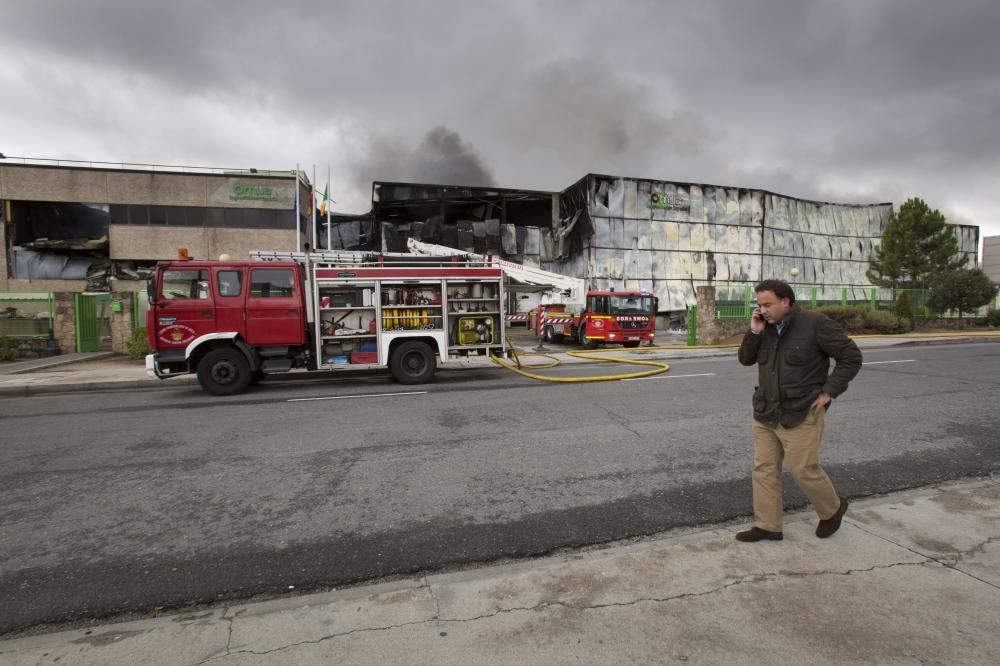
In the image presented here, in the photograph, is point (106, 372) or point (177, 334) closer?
point (177, 334)

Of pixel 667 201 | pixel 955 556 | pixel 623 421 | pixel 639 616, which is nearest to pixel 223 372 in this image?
pixel 623 421

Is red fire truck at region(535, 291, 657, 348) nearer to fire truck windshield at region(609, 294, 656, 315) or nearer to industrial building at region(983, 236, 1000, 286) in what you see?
fire truck windshield at region(609, 294, 656, 315)

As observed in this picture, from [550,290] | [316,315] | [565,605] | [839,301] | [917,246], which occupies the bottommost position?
[565,605]

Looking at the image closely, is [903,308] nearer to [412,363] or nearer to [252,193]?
[412,363]

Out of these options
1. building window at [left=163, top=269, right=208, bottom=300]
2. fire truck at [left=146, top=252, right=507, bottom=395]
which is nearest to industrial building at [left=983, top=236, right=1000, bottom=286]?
fire truck at [left=146, top=252, right=507, bottom=395]

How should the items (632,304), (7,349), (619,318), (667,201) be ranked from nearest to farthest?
1. (7,349)
2. (619,318)
3. (632,304)
4. (667,201)

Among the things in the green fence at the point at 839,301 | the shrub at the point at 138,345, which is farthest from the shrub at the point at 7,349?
the green fence at the point at 839,301

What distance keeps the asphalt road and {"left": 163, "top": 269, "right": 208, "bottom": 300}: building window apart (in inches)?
78.4

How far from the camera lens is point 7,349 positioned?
15.0 meters

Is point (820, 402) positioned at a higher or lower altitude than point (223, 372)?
higher

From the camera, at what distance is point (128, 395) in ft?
31.9

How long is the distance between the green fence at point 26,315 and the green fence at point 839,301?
74.2ft

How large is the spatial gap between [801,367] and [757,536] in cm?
112

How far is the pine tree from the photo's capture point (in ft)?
111
